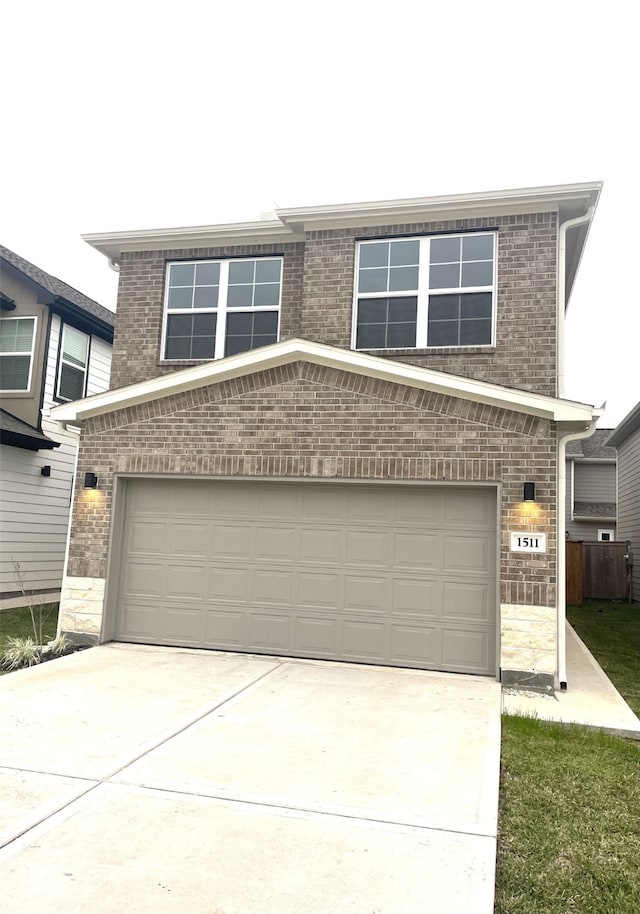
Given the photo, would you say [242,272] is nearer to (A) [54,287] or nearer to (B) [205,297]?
(B) [205,297]

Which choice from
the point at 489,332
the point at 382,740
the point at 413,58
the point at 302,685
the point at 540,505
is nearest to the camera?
the point at 382,740

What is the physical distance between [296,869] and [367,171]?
37.3 m

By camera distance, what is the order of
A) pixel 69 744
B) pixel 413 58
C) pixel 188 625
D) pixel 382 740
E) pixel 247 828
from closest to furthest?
1. pixel 247 828
2. pixel 69 744
3. pixel 382 740
4. pixel 188 625
5. pixel 413 58

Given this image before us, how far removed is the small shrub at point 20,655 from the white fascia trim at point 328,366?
3076 millimetres

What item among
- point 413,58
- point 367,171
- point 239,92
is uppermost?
point 367,171

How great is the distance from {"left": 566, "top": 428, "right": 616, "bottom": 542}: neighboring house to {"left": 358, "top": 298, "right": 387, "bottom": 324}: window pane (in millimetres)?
16881

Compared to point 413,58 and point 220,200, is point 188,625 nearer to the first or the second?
point 413,58

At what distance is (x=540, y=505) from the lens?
7.70 meters

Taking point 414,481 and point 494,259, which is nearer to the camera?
point 414,481

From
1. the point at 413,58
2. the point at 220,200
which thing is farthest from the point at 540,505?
the point at 220,200

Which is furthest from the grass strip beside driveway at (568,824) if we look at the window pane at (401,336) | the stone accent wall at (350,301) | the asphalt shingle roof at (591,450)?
the asphalt shingle roof at (591,450)

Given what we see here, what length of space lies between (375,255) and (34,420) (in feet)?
26.5

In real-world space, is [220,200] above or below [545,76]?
above

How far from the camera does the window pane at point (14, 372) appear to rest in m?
13.8
